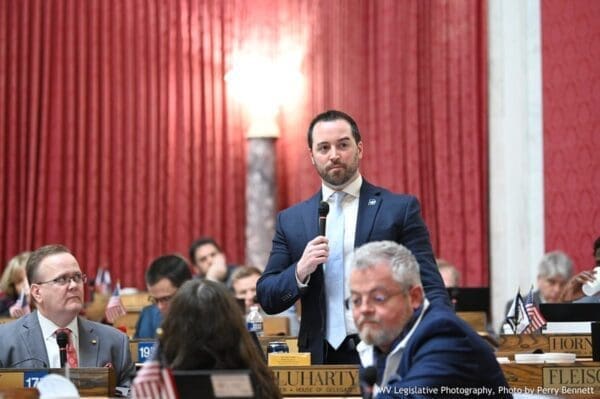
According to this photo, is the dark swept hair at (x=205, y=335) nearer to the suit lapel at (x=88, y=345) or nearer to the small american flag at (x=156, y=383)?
the small american flag at (x=156, y=383)

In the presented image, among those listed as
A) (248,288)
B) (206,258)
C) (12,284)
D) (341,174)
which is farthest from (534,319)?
(206,258)

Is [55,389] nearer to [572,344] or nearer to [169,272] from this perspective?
[572,344]

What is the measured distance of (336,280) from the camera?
4.62 m

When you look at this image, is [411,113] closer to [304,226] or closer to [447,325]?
[304,226]

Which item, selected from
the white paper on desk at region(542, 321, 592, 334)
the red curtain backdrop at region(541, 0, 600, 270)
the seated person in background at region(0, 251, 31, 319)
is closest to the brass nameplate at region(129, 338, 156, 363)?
the white paper on desk at region(542, 321, 592, 334)

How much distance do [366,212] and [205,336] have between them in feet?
4.75

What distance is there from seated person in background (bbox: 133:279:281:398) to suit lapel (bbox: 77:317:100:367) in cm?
172

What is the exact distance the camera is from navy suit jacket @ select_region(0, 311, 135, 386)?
16.3 feet

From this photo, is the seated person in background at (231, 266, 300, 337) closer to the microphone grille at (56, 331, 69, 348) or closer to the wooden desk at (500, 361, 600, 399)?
the microphone grille at (56, 331, 69, 348)

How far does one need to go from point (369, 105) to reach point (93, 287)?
316cm

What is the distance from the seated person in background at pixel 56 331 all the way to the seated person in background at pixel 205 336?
1720 mm

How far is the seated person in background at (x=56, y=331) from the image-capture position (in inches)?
196

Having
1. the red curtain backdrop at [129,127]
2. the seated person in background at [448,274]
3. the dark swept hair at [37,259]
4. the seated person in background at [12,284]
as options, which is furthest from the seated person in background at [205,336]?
the red curtain backdrop at [129,127]

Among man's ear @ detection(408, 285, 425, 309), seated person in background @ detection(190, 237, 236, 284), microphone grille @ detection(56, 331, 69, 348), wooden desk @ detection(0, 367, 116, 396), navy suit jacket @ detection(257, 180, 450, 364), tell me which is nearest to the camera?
man's ear @ detection(408, 285, 425, 309)
